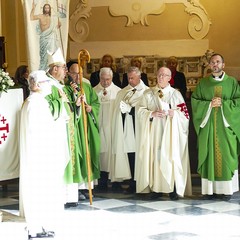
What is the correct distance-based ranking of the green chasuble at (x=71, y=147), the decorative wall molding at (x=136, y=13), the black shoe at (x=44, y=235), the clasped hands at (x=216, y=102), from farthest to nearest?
1. the decorative wall molding at (x=136, y=13)
2. the clasped hands at (x=216, y=102)
3. the green chasuble at (x=71, y=147)
4. the black shoe at (x=44, y=235)

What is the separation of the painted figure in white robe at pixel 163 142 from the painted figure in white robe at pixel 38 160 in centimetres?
211

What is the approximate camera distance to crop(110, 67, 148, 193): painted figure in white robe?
10648 mm

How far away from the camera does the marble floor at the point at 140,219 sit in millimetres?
8203

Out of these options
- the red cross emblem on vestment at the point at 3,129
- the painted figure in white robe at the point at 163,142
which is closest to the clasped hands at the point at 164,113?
the painted figure in white robe at the point at 163,142

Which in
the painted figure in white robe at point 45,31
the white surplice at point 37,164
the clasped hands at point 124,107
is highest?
the painted figure in white robe at point 45,31

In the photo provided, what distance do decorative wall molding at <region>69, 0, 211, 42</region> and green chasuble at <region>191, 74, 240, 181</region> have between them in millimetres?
5714

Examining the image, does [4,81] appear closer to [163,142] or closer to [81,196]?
[81,196]

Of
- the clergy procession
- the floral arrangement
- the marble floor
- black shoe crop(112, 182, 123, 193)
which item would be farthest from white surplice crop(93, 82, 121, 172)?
the floral arrangement

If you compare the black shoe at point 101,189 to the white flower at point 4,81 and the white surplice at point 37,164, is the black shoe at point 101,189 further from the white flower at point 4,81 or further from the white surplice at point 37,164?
the white surplice at point 37,164

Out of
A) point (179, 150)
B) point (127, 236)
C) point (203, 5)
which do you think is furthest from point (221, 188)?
point (203, 5)

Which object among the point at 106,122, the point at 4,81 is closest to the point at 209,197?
the point at 106,122

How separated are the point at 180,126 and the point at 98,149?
112cm

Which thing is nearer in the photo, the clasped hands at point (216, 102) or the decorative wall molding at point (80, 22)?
the clasped hands at point (216, 102)

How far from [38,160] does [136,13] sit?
818cm
